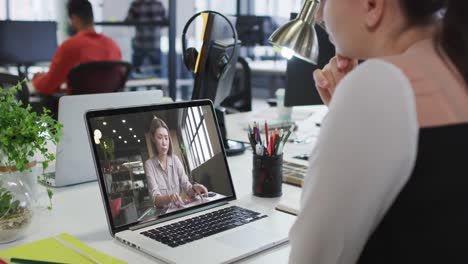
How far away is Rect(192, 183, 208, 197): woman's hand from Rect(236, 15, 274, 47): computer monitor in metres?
3.25

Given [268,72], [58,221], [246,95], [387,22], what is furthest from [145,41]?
[387,22]

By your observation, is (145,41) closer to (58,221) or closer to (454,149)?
(58,221)

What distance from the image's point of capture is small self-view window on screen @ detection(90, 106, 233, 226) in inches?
42.2

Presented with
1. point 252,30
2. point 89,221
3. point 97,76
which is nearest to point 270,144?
point 89,221

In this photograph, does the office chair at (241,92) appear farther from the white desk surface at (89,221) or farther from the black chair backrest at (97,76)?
the white desk surface at (89,221)

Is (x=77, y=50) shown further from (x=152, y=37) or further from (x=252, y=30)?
(x=152, y=37)

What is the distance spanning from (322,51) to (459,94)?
1.43m

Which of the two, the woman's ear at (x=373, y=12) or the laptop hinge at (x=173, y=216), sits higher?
the woman's ear at (x=373, y=12)

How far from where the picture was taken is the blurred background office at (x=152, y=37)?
4.45 m

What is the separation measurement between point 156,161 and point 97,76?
2.37 meters

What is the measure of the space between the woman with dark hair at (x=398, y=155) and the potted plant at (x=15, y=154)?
0.58 metres

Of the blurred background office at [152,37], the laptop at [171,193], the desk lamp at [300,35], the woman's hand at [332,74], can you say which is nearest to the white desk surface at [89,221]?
the laptop at [171,193]

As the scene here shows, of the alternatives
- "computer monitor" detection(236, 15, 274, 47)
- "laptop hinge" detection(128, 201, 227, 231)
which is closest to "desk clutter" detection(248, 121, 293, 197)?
"laptop hinge" detection(128, 201, 227, 231)

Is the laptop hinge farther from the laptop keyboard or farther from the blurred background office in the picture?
the blurred background office
